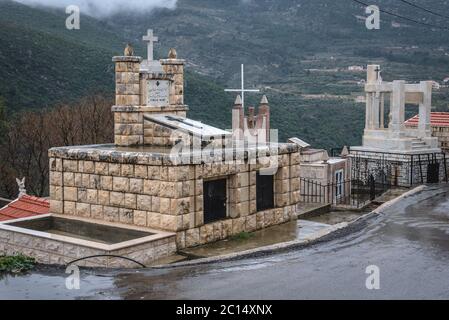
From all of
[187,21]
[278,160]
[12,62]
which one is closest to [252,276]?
[278,160]

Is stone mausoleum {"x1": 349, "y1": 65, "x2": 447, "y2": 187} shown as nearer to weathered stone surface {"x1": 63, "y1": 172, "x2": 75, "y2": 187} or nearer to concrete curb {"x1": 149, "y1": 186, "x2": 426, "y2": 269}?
concrete curb {"x1": 149, "y1": 186, "x2": 426, "y2": 269}

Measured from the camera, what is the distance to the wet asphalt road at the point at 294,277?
9258 millimetres

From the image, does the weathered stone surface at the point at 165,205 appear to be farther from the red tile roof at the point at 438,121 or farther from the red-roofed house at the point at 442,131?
the red tile roof at the point at 438,121

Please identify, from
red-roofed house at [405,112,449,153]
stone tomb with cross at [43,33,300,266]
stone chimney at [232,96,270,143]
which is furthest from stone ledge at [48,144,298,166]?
red-roofed house at [405,112,449,153]

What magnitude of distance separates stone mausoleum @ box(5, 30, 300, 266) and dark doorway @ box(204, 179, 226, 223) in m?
0.02

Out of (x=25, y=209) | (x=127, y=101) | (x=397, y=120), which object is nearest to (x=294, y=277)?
(x=127, y=101)

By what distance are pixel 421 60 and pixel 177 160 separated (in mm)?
68986

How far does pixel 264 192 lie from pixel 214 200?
1.83 meters

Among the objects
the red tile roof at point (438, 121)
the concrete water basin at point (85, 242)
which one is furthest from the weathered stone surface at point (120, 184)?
the red tile roof at point (438, 121)

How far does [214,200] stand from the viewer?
13.9 metres

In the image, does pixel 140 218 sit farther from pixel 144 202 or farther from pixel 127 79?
pixel 127 79

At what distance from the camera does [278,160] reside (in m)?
15.3

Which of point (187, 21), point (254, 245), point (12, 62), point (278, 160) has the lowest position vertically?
point (254, 245)

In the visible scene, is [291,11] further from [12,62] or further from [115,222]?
[115,222]
